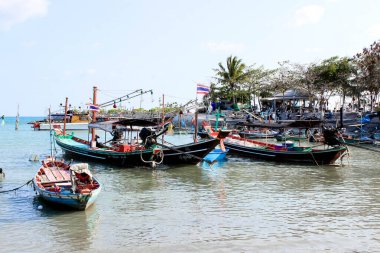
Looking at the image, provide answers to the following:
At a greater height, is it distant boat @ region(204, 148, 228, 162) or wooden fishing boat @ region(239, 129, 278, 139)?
wooden fishing boat @ region(239, 129, 278, 139)

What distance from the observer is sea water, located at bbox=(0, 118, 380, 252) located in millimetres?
10930

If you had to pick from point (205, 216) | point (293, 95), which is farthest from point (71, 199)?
point (293, 95)

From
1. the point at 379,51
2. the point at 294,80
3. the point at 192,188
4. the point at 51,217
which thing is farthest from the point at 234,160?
the point at 294,80

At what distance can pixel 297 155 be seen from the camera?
26.9 metres

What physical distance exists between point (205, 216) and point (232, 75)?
52387 millimetres

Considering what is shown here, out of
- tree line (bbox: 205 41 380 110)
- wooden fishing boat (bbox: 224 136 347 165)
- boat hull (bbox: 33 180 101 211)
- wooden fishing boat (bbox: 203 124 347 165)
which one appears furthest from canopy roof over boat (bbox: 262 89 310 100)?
boat hull (bbox: 33 180 101 211)

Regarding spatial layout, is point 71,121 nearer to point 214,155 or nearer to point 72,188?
point 214,155

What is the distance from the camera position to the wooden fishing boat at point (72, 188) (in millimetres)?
13484

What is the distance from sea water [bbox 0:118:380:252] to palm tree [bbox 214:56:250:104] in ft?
142

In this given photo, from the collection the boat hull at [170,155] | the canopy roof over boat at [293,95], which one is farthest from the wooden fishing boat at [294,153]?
→ the canopy roof over boat at [293,95]

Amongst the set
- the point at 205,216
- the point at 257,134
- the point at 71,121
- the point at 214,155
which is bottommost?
the point at 205,216

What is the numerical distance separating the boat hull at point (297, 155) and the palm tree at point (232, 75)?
116ft

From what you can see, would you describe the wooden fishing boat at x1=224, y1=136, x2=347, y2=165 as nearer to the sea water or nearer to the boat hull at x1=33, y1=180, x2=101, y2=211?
the sea water

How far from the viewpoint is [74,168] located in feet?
46.3
